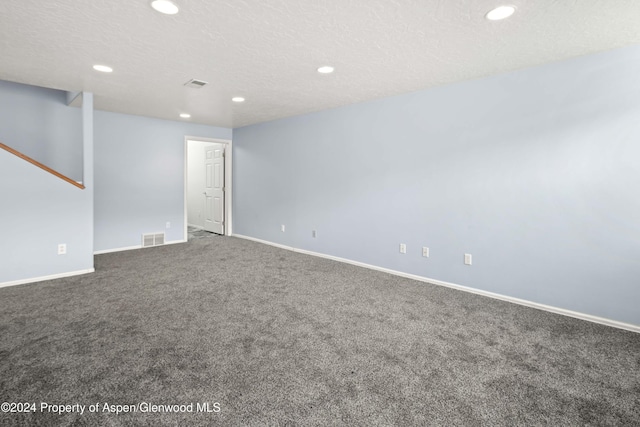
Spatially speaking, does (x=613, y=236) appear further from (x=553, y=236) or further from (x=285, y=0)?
(x=285, y=0)

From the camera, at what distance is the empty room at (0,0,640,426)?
6.13 ft

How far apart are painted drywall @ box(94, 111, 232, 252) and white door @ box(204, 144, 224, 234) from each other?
2.71 feet

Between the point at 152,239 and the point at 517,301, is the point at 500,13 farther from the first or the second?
the point at 152,239

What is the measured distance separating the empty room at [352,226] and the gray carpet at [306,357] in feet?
0.06

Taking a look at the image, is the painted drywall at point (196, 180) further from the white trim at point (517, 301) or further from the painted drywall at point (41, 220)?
the white trim at point (517, 301)

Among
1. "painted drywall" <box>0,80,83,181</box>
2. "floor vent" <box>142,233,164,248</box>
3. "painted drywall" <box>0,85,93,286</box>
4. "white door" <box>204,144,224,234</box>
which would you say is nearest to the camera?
"painted drywall" <box>0,85,93,286</box>

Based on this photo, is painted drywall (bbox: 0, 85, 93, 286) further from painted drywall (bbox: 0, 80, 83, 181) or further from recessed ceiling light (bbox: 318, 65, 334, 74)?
recessed ceiling light (bbox: 318, 65, 334, 74)

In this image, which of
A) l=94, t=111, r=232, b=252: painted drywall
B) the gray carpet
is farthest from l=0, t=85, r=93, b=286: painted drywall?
l=94, t=111, r=232, b=252: painted drywall

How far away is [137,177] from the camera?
5.52 meters

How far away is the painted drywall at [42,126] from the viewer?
4219 millimetres

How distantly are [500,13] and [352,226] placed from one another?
3.08 m

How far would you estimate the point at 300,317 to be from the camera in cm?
283

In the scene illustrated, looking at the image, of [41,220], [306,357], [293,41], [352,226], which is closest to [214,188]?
[41,220]

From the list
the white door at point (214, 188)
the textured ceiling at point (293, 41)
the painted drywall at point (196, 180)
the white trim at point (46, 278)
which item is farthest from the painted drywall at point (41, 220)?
the painted drywall at point (196, 180)
